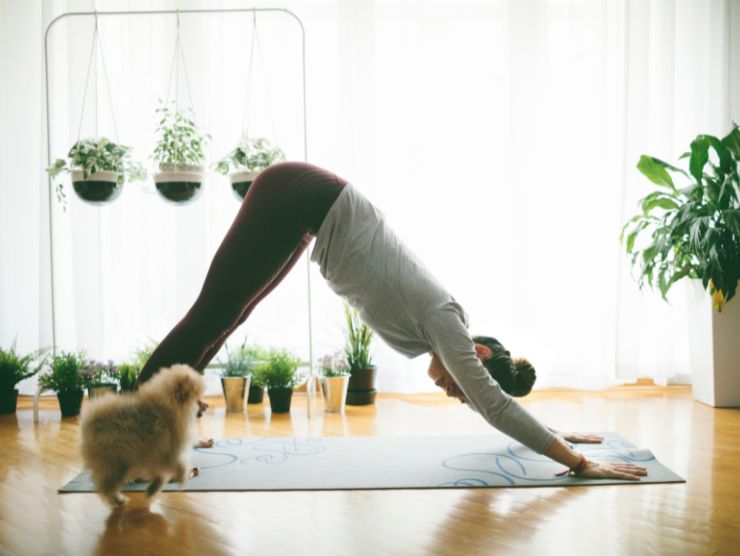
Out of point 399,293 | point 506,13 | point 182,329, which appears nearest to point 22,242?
point 182,329

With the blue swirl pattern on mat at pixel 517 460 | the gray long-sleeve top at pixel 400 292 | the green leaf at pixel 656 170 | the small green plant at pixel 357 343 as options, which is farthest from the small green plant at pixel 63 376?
the green leaf at pixel 656 170

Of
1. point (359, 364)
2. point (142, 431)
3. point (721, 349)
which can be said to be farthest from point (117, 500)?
point (721, 349)

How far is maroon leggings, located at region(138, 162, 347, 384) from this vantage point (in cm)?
206

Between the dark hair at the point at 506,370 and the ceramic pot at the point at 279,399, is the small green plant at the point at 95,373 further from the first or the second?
the dark hair at the point at 506,370

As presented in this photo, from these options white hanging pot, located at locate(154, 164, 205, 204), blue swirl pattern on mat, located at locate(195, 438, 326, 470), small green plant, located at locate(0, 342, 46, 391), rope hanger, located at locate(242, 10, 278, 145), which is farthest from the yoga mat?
rope hanger, located at locate(242, 10, 278, 145)

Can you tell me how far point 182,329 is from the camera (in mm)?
2066

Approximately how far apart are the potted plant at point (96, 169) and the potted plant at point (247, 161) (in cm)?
47

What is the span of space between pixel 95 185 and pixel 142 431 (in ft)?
5.42

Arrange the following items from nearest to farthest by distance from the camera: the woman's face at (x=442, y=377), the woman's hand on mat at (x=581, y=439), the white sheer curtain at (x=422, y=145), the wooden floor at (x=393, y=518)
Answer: the wooden floor at (x=393, y=518) < the woman's face at (x=442, y=377) < the woman's hand on mat at (x=581, y=439) < the white sheer curtain at (x=422, y=145)

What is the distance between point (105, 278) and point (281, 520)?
103 inches

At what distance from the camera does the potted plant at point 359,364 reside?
3829 millimetres

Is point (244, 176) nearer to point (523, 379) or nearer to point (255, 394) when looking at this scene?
point (255, 394)

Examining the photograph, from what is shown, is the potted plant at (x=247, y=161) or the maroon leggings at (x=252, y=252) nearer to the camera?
the maroon leggings at (x=252, y=252)

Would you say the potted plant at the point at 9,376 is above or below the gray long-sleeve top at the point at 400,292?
below
